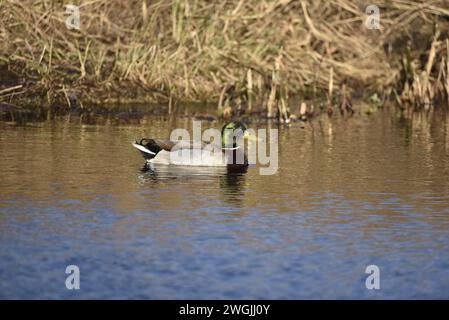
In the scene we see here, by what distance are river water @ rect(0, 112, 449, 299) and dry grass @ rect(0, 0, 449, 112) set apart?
544 centimetres

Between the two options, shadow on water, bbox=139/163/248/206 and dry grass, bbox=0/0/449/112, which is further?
dry grass, bbox=0/0/449/112

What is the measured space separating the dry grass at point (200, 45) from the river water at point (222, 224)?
544 centimetres

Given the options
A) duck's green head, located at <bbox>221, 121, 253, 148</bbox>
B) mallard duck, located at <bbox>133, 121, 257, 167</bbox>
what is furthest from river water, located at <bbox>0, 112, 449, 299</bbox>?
duck's green head, located at <bbox>221, 121, 253, 148</bbox>

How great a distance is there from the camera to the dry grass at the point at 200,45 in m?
21.4

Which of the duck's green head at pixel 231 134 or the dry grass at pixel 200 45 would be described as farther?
the dry grass at pixel 200 45

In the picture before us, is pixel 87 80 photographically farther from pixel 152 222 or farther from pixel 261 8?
pixel 152 222

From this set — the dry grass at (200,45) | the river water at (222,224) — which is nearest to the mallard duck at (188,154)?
the river water at (222,224)

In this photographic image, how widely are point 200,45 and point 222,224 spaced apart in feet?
43.9

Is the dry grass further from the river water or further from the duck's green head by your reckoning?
the duck's green head

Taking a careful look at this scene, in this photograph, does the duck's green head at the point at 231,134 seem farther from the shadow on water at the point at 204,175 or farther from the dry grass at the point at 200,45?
the dry grass at the point at 200,45

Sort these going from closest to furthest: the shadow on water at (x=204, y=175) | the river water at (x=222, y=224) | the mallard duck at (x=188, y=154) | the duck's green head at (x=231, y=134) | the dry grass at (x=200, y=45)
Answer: the river water at (x=222, y=224) → the shadow on water at (x=204, y=175) → the mallard duck at (x=188, y=154) → the duck's green head at (x=231, y=134) → the dry grass at (x=200, y=45)

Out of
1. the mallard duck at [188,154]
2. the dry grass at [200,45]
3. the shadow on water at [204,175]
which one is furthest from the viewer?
the dry grass at [200,45]

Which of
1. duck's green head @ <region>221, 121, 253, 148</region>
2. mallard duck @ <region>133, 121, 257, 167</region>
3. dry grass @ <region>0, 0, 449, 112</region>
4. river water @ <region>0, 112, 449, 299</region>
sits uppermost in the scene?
dry grass @ <region>0, 0, 449, 112</region>

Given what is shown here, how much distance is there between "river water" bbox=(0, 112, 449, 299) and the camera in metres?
8.23
